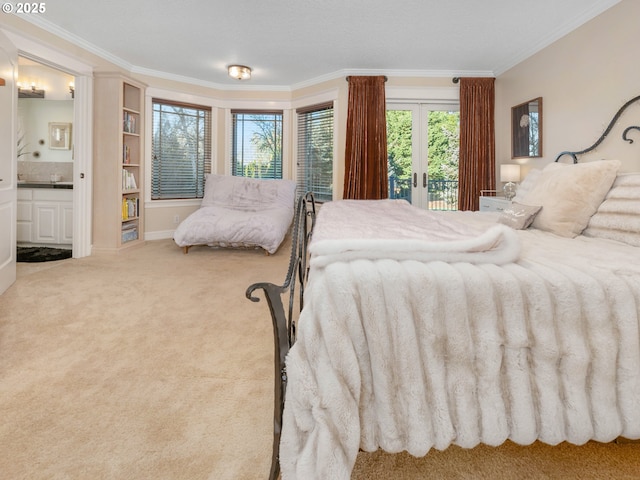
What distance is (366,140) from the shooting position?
510cm

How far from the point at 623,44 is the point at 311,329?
3.62 m

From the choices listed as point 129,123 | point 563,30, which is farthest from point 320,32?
point 129,123

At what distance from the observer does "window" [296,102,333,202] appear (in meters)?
5.57

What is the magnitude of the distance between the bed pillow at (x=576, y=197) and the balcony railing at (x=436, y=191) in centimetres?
324

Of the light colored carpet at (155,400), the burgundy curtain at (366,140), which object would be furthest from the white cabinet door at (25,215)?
the burgundy curtain at (366,140)

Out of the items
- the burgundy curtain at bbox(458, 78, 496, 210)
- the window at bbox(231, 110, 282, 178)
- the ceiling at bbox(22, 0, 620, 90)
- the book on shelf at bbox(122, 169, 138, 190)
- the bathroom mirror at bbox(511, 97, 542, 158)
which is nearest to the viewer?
the ceiling at bbox(22, 0, 620, 90)

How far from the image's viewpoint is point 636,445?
1.29 meters

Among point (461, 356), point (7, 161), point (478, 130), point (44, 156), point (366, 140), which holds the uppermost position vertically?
point (478, 130)

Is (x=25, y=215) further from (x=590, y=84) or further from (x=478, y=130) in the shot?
(x=590, y=84)

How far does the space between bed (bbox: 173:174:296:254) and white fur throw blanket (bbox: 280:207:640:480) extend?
11.7ft

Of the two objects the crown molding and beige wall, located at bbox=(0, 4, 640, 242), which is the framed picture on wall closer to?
beige wall, located at bbox=(0, 4, 640, 242)

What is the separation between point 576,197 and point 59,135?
6.17 metres

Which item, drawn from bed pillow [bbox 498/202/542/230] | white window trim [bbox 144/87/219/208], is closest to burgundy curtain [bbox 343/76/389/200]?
white window trim [bbox 144/87/219/208]

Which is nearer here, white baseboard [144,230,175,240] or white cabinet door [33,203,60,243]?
white cabinet door [33,203,60,243]
